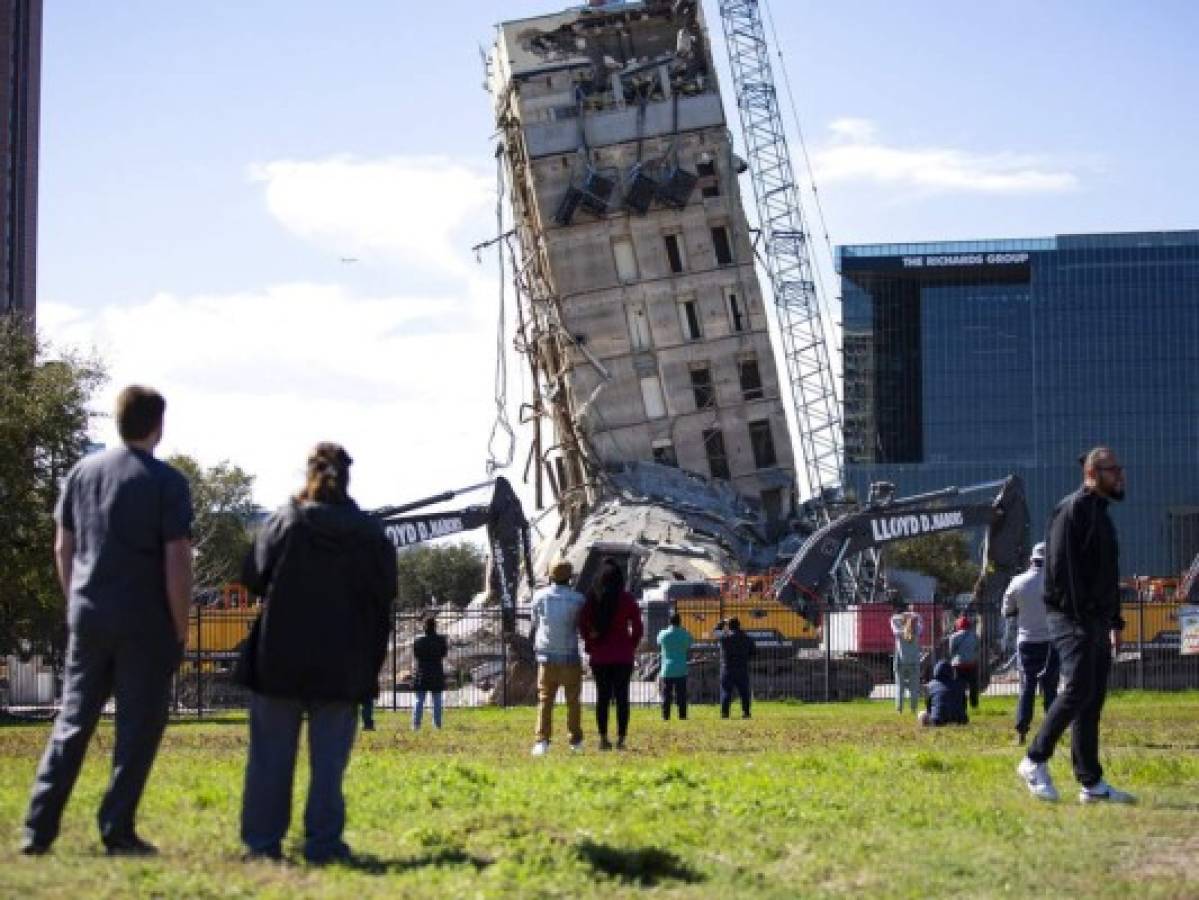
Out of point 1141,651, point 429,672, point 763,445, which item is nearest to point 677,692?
point 429,672

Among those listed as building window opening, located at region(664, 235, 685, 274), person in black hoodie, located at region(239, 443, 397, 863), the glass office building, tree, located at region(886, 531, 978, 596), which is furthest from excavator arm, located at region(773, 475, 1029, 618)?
the glass office building

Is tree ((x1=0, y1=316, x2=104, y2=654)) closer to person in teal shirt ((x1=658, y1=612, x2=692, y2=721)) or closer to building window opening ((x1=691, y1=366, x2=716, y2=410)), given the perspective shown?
person in teal shirt ((x1=658, y1=612, x2=692, y2=721))

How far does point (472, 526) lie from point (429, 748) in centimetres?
3017

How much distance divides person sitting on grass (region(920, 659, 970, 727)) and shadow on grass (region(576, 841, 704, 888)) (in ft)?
59.6

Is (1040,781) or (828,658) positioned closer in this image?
(1040,781)

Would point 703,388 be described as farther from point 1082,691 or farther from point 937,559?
point 1082,691

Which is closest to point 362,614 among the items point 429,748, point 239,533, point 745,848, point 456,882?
point 456,882

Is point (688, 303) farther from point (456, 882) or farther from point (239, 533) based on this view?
point (456, 882)

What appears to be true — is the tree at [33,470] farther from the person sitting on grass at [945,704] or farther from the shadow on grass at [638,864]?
the shadow on grass at [638,864]

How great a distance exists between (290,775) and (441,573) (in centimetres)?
12782

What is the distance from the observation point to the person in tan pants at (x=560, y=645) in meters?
21.5

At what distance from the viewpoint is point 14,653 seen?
44.1m

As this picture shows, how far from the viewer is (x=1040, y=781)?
46.2 ft

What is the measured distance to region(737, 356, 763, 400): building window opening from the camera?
80.8 metres
